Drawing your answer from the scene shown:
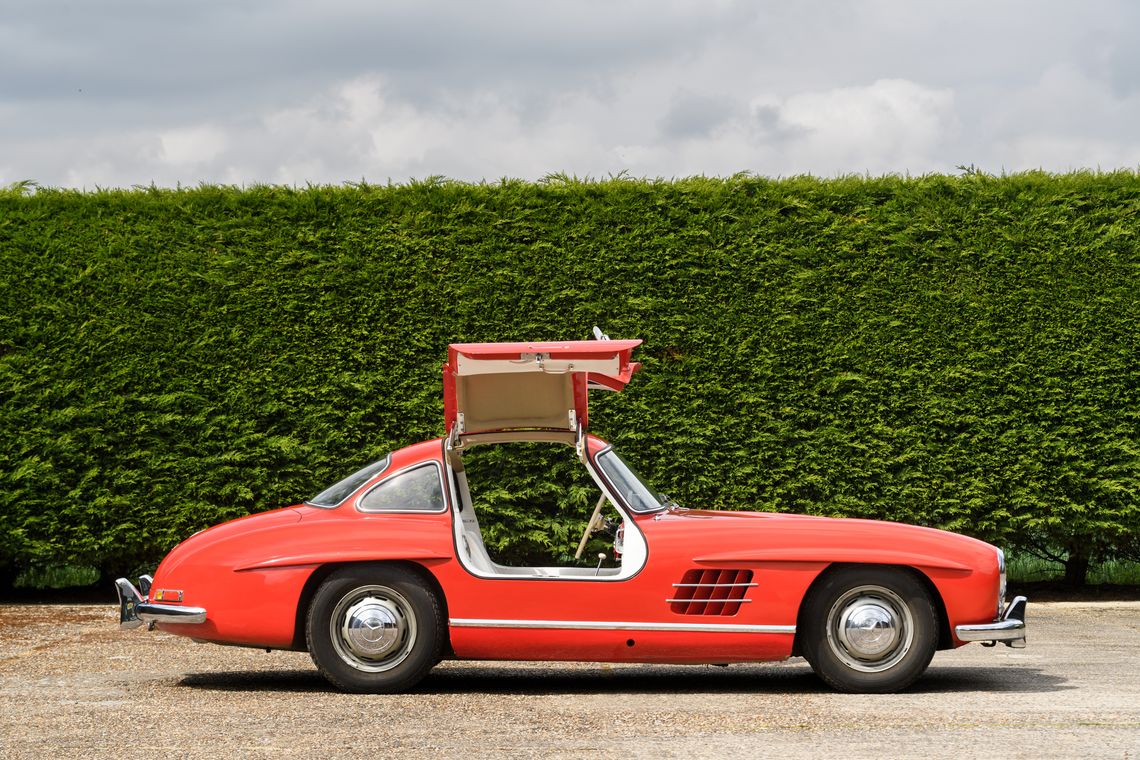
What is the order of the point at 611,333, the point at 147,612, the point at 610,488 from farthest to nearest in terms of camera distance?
the point at 611,333, the point at 610,488, the point at 147,612

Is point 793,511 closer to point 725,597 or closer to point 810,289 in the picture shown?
point 810,289

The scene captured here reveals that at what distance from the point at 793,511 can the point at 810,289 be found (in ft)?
6.01

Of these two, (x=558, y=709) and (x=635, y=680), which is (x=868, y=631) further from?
(x=558, y=709)

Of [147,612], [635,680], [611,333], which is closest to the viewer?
→ [147,612]

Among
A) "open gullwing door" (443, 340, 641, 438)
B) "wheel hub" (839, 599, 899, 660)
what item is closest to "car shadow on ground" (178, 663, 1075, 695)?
"wheel hub" (839, 599, 899, 660)

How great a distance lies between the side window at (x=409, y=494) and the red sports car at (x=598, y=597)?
182 mm

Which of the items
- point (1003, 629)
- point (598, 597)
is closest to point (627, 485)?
point (598, 597)

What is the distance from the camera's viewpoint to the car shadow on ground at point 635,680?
7.17 metres

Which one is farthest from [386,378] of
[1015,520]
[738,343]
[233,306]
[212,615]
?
[1015,520]

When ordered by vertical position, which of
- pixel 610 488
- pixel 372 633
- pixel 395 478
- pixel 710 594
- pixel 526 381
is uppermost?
pixel 526 381

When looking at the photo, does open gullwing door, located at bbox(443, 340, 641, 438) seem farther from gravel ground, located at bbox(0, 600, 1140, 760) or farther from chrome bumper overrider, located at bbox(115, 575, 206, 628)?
chrome bumper overrider, located at bbox(115, 575, 206, 628)

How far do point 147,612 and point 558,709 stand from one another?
2259 mm

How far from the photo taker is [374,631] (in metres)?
6.98

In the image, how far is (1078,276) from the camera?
11516 millimetres
